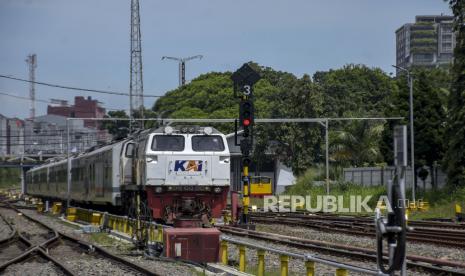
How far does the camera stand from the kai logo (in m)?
20.4

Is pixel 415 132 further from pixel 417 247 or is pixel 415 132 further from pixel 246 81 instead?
pixel 417 247

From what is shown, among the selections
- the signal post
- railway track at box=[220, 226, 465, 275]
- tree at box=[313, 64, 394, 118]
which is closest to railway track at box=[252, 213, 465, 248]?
railway track at box=[220, 226, 465, 275]

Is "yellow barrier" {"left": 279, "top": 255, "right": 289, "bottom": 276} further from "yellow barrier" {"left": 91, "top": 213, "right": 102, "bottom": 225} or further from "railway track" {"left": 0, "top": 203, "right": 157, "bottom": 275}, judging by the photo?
"yellow barrier" {"left": 91, "top": 213, "right": 102, "bottom": 225}

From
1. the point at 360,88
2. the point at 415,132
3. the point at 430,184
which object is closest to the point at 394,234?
the point at 415,132

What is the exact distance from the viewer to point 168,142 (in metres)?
20.7

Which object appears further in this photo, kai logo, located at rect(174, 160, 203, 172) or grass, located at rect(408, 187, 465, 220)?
grass, located at rect(408, 187, 465, 220)

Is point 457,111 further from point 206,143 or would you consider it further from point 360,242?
point 206,143

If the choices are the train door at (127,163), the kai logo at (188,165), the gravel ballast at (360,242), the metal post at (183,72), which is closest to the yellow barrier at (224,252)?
the gravel ballast at (360,242)

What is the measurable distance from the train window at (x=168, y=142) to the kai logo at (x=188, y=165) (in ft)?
1.35

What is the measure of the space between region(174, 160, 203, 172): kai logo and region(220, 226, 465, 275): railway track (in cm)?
273

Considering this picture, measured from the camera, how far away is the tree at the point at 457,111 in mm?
35719

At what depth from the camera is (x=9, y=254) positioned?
2002 centimetres

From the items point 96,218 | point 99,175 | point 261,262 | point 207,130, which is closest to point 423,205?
point 99,175

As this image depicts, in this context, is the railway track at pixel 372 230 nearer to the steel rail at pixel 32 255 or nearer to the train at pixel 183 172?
the train at pixel 183 172
